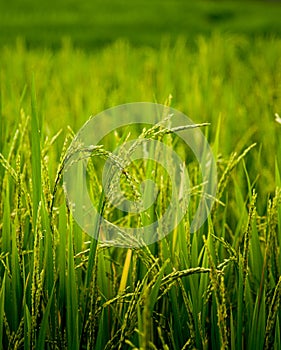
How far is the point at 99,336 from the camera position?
81 cm

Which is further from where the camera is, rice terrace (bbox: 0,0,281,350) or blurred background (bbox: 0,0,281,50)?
blurred background (bbox: 0,0,281,50)

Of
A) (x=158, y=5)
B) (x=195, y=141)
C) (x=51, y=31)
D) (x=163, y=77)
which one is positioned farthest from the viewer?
(x=158, y=5)

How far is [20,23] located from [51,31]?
1.25ft

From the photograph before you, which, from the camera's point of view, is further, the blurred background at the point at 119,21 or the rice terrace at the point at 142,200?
the blurred background at the point at 119,21

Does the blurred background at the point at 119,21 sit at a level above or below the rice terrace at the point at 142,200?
above

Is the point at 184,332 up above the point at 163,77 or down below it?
below

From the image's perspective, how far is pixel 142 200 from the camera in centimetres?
94

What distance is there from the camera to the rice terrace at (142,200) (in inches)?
31.5

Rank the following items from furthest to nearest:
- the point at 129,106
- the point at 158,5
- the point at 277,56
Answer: the point at 158,5 → the point at 277,56 → the point at 129,106

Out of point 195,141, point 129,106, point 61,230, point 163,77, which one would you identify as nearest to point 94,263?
point 61,230

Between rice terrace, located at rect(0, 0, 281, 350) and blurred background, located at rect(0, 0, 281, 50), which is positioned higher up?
blurred background, located at rect(0, 0, 281, 50)

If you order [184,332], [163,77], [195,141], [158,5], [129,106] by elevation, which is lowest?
[184,332]

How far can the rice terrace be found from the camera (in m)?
0.80

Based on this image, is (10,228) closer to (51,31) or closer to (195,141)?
(195,141)
